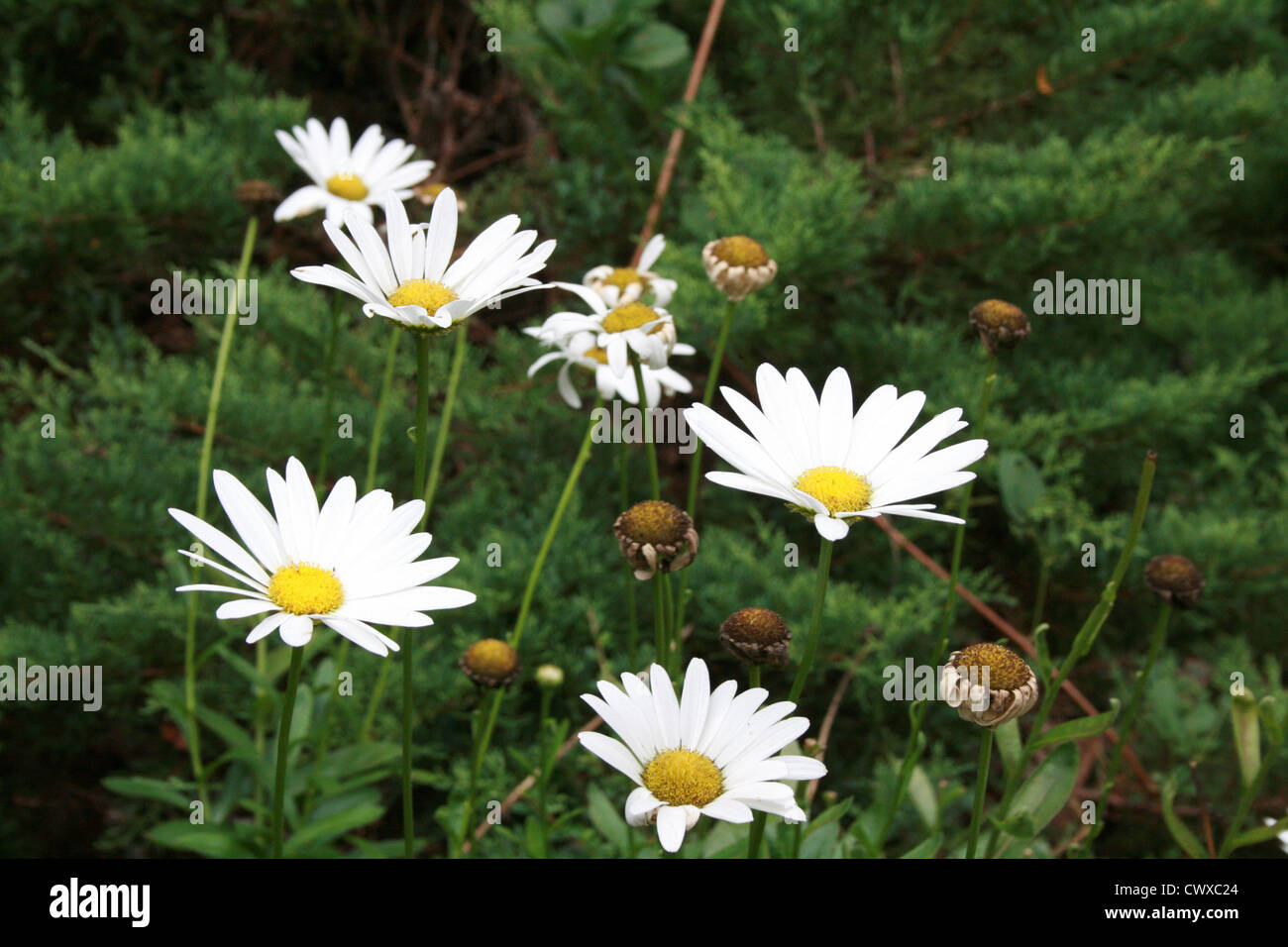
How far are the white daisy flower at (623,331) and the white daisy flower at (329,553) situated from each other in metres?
0.21

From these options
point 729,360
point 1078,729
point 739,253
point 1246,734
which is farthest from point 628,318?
point 729,360

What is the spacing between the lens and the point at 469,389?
1.53 metres

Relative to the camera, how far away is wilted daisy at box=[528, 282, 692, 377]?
83 cm

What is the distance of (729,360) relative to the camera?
1580 mm

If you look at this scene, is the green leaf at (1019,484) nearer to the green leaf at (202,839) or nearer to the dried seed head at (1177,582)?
the dried seed head at (1177,582)

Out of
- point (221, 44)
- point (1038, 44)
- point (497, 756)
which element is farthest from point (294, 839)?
point (1038, 44)

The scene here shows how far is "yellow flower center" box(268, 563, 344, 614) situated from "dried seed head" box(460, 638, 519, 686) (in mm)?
195

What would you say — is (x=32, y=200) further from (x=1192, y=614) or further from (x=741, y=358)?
(x=1192, y=614)

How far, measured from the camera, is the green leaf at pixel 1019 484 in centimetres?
130

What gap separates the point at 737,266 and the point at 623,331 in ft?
0.36

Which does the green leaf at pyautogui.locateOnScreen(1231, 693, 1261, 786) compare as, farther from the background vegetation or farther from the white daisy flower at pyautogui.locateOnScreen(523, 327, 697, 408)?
the white daisy flower at pyautogui.locateOnScreen(523, 327, 697, 408)

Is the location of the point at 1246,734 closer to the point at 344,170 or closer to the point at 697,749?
the point at 697,749

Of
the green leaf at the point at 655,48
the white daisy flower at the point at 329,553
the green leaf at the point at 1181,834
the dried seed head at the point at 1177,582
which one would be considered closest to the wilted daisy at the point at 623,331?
the white daisy flower at the point at 329,553
